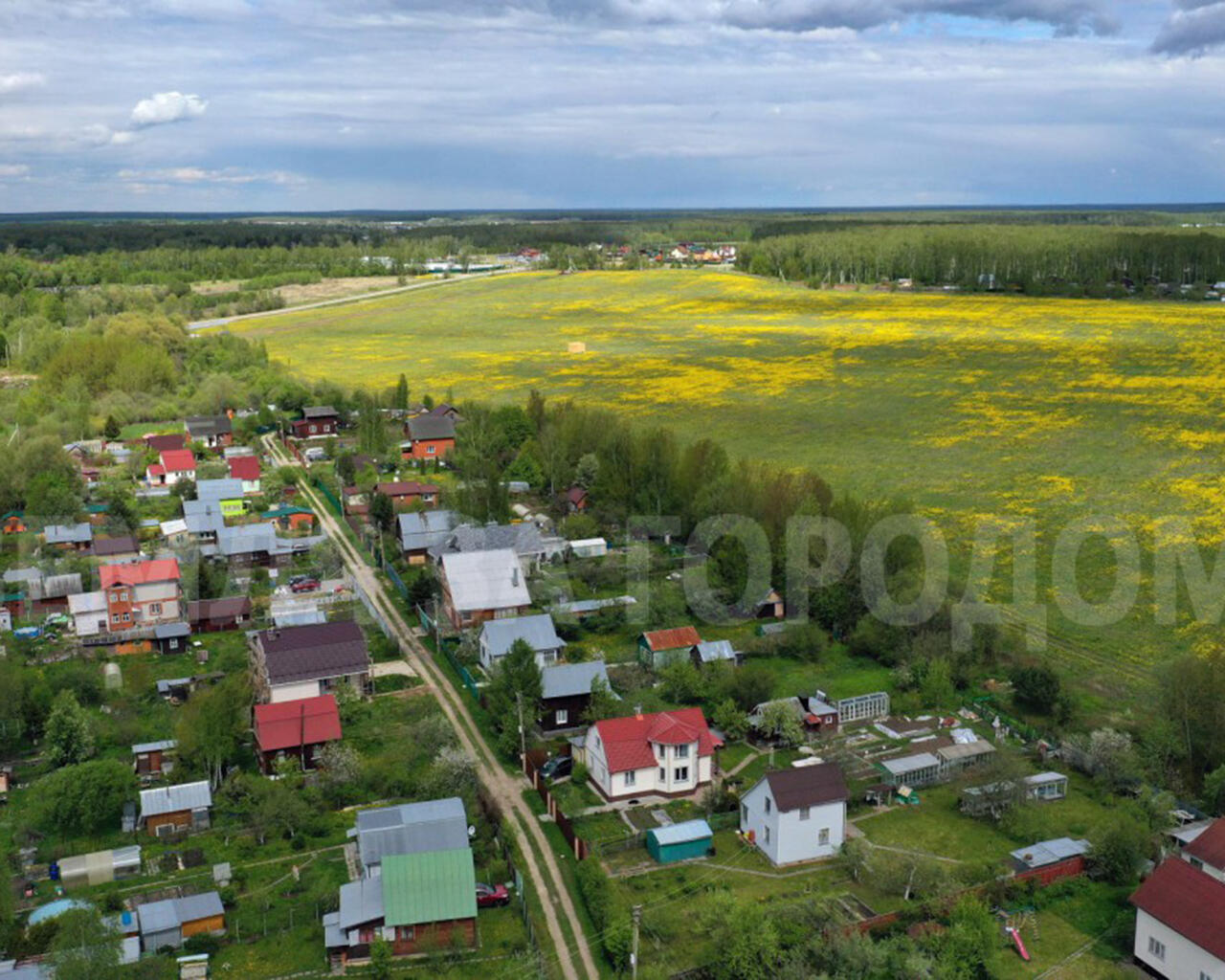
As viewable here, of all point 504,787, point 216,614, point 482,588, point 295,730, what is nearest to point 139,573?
point 216,614

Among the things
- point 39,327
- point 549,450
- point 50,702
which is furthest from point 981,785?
point 39,327

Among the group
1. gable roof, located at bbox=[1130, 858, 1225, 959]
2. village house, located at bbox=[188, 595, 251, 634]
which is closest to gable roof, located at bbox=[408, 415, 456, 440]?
village house, located at bbox=[188, 595, 251, 634]

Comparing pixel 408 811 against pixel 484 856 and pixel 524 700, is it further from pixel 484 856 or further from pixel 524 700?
pixel 524 700

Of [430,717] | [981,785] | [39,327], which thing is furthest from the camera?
[39,327]

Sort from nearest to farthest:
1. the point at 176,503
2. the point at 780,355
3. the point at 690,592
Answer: the point at 690,592, the point at 176,503, the point at 780,355

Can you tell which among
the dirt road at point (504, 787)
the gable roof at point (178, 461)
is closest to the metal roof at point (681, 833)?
the dirt road at point (504, 787)

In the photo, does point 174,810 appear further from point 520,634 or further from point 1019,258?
point 1019,258

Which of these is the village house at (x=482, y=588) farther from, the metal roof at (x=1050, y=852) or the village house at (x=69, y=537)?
the metal roof at (x=1050, y=852)
